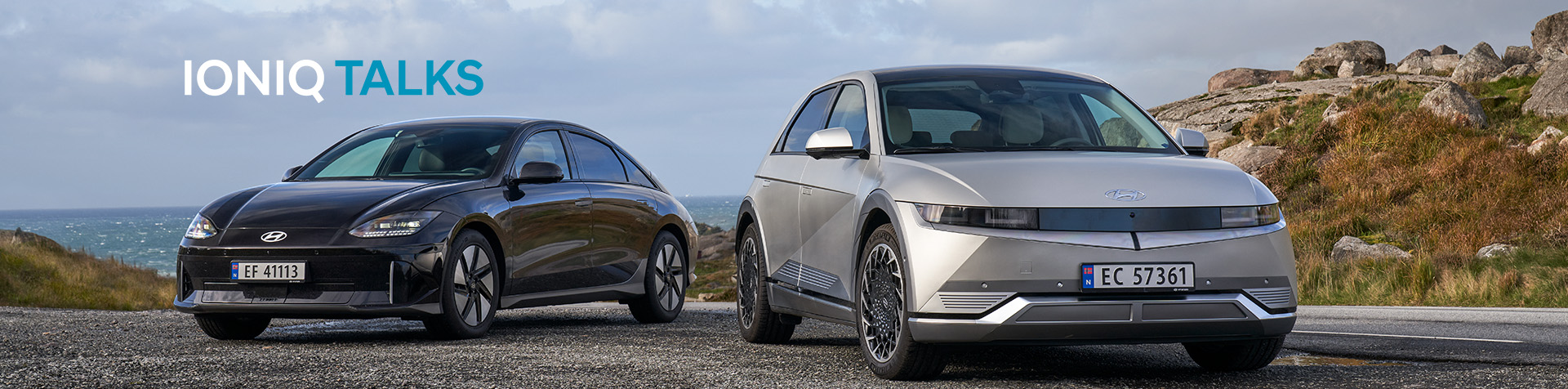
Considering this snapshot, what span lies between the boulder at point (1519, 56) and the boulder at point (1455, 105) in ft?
71.3

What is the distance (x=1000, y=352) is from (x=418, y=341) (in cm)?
330

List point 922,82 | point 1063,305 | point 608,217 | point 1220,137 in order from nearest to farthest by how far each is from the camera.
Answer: point 1063,305
point 922,82
point 608,217
point 1220,137

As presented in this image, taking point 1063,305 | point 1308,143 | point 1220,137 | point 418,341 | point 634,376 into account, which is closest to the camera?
point 1063,305

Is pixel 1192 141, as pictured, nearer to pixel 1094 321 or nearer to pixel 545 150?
pixel 1094 321

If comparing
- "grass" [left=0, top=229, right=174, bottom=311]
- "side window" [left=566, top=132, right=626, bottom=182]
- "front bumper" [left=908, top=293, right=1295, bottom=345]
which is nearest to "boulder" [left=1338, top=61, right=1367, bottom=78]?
"grass" [left=0, top=229, right=174, bottom=311]

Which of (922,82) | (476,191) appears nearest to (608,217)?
(476,191)

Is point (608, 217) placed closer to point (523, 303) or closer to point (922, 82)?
point (523, 303)

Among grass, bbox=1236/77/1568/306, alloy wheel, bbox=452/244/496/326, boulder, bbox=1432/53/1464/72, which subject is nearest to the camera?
alloy wheel, bbox=452/244/496/326

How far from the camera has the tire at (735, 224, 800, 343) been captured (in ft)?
23.7

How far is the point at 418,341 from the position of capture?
7.40 meters

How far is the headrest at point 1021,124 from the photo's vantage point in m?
6.02

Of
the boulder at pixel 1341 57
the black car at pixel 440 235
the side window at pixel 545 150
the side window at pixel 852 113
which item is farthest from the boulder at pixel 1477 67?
the side window at pixel 852 113

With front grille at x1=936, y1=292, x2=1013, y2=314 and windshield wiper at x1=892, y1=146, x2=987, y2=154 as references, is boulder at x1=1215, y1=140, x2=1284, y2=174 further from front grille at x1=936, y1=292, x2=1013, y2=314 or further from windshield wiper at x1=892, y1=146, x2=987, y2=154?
front grille at x1=936, y1=292, x2=1013, y2=314

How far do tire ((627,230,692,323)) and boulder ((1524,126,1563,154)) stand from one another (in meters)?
18.1
